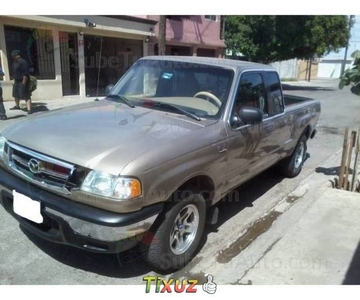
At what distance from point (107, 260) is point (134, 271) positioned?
28cm

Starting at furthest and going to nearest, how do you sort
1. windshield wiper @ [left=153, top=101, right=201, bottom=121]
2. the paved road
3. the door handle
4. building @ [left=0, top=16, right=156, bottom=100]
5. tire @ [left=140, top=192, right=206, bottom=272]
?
building @ [left=0, top=16, right=156, bottom=100] → windshield wiper @ [left=153, top=101, right=201, bottom=121] → the door handle → the paved road → tire @ [left=140, top=192, right=206, bottom=272]

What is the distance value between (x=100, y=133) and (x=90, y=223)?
75 centimetres

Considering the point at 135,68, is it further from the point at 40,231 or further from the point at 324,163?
the point at 324,163

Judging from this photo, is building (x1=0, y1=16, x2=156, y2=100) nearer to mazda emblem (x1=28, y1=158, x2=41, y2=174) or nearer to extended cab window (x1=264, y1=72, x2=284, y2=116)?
extended cab window (x1=264, y1=72, x2=284, y2=116)

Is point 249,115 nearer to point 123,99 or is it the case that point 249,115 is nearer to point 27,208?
point 123,99

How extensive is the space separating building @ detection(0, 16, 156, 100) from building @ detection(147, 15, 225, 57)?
4.76 feet

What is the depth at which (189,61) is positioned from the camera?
3859 mm

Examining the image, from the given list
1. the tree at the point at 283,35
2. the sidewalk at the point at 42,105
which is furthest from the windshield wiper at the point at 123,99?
the tree at the point at 283,35

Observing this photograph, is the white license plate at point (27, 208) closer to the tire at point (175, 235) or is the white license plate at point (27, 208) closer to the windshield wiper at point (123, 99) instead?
the tire at point (175, 235)

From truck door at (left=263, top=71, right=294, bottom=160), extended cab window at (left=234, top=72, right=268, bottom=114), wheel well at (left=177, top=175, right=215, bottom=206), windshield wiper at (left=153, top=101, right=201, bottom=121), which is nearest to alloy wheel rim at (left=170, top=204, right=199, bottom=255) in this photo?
wheel well at (left=177, top=175, right=215, bottom=206)

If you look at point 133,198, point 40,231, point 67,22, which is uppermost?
point 67,22

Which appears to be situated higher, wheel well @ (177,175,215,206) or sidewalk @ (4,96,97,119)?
wheel well @ (177,175,215,206)

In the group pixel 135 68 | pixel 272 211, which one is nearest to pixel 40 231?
pixel 135 68

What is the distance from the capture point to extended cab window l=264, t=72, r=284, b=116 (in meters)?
4.39
